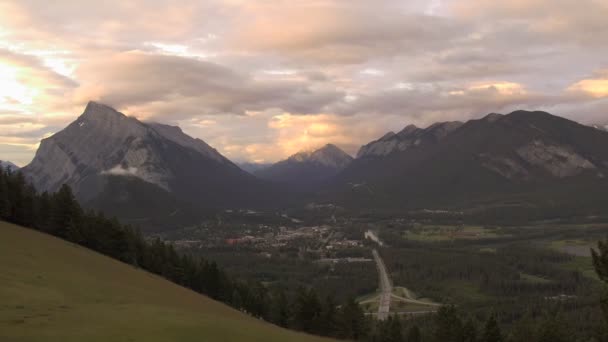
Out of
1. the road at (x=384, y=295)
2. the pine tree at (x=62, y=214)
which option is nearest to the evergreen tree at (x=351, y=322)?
the pine tree at (x=62, y=214)

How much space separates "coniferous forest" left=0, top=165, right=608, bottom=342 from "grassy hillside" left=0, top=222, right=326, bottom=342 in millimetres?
17946

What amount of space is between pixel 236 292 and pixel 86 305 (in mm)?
47490

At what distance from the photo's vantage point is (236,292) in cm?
8469

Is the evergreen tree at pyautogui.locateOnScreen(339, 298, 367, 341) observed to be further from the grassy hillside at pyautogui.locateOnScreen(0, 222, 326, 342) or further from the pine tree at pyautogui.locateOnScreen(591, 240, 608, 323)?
the pine tree at pyautogui.locateOnScreen(591, 240, 608, 323)

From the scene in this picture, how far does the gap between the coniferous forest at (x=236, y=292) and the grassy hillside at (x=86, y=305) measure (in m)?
17.9

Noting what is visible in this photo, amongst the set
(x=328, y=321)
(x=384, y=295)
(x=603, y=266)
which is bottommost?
(x=384, y=295)

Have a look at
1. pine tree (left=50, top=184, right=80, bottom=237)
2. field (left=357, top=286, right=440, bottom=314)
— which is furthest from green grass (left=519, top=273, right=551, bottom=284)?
pine tree (left=50, top=184, right=80, bottom=237)

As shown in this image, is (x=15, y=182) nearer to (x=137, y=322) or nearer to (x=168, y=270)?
(x=168, y=270)

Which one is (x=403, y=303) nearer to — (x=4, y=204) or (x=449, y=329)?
(x=449, y=329)

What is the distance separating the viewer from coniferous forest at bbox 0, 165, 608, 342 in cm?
6831

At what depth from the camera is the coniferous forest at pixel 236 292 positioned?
6831 centimetres

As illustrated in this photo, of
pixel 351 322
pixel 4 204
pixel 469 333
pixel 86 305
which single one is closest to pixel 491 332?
pixel 469 333

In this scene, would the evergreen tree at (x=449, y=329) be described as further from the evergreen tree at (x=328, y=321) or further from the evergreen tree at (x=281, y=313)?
the evergreen tree at (x=281, y=313)

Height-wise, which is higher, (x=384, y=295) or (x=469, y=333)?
(x=469, y=333)
